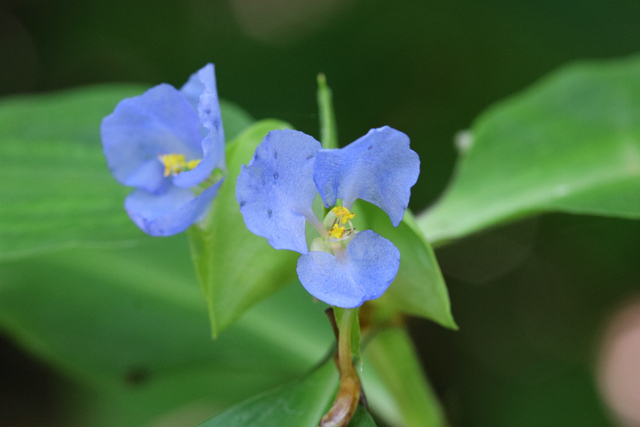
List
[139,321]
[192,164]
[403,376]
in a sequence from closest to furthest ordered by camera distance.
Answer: [192,164] < [403,376] < [139,321]

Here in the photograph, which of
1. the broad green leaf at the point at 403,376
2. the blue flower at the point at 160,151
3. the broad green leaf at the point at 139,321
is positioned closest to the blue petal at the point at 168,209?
the blue flower at the point at 160,151

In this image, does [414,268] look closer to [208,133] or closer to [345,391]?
[345,391]

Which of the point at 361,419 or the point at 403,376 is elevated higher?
the point at 361,419

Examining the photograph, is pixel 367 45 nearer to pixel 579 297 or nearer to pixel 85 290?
pixel 579 297

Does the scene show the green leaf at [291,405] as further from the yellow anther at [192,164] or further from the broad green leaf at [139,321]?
the broad green leaf at [139,321]

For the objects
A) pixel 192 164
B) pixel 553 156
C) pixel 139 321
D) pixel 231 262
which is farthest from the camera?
pixel 139 321

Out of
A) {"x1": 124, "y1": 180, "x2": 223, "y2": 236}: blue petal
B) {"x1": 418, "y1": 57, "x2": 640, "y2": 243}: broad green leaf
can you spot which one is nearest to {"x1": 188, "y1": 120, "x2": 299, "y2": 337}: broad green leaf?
{"x1": 124, "y1": 180, "x2": 223, "y2": 236}: blue petal

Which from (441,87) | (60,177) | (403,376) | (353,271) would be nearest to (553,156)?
(403,376)
